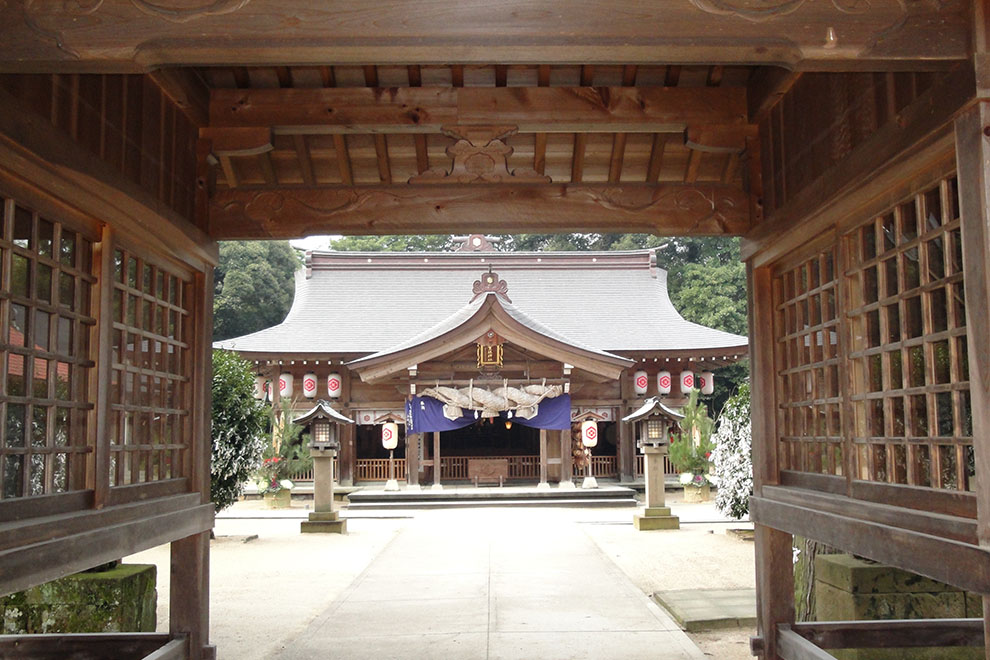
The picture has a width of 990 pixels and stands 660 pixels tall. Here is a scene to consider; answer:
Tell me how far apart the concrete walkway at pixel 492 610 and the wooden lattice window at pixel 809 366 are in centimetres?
185

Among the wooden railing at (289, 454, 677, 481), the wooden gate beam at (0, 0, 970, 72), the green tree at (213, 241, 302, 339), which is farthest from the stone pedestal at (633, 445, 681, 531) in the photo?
the green tree at (213, 241, 302, 339)

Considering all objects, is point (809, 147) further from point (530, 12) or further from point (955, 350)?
point (530, 12)

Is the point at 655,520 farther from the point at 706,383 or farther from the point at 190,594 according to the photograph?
the point at 190,594

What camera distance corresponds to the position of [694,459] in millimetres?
19719

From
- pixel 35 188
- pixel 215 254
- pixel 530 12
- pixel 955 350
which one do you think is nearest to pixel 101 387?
pixel 35 188

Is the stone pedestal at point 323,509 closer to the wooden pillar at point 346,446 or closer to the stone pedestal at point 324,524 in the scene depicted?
the stone pedestal at point 324,524

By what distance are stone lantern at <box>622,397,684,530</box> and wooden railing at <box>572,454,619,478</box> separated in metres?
5.35

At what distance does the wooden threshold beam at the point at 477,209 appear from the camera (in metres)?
5.86

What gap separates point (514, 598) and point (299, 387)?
14.6 metres

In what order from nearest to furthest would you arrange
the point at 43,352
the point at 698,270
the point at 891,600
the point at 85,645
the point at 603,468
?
the point at 43,352
the point at 85,645
the point at 891,600
the point at 603,468
the point at 698,270

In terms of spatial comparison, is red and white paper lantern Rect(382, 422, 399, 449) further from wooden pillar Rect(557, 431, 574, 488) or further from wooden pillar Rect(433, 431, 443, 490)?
wooden pillar Rect(557, 431, 574, 488)

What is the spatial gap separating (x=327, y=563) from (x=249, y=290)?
30384mm

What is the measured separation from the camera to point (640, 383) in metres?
22.0

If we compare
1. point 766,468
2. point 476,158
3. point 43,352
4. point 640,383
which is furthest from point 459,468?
point 43,352
